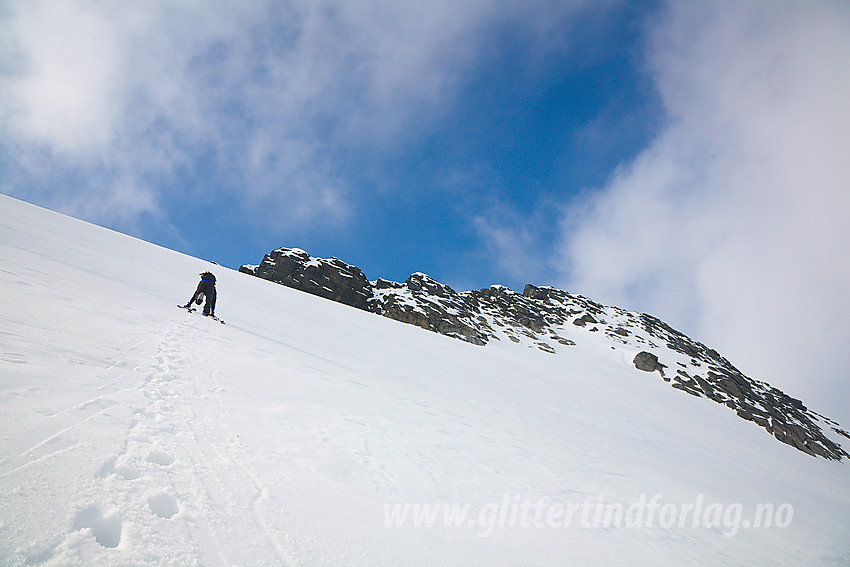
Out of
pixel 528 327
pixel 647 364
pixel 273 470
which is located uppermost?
pixel 528 327

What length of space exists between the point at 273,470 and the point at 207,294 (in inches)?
396

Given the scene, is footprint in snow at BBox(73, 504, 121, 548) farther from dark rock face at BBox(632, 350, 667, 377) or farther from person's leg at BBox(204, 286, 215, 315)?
dark rock face at BBox(632, 350, 667, 377)

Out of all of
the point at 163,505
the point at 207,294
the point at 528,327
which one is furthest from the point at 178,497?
the point at 528,327

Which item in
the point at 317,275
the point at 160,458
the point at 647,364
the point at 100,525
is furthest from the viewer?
the point at 317,275

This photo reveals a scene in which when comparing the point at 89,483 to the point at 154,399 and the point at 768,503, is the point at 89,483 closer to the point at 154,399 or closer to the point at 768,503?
the point at 154,399

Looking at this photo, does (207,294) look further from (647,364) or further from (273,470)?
(647,364)

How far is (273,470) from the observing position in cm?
319

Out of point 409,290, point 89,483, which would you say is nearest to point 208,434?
point 89,483

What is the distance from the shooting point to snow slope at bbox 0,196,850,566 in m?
2.16

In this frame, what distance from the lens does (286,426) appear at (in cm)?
425

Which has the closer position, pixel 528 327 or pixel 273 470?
pixel 273 470

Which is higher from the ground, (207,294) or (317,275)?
(317,275)

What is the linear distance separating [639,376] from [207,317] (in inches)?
2217

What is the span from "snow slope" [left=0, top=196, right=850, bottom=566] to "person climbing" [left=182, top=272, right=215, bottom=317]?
1.96 metres
